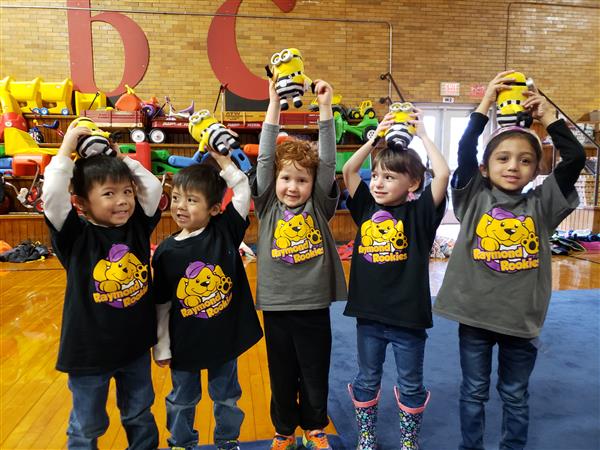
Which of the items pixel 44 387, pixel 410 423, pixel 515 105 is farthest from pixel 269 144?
pixel 44 387

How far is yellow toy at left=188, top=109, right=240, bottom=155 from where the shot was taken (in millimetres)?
1535

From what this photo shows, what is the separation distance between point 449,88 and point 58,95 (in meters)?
6.50

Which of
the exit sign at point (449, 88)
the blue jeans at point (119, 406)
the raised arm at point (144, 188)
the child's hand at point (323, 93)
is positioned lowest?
the blue jeans at point (119, 406)

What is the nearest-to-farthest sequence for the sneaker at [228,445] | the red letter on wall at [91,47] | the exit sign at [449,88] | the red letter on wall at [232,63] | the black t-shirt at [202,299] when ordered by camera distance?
the black t-shirt at [202,299] → the sneaker at [228,445] → the red letter on wall at [91,47] → the red letter on wall at [232,63] → the exit sign at [449,88]

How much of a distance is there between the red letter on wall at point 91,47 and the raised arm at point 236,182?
646 centimetres

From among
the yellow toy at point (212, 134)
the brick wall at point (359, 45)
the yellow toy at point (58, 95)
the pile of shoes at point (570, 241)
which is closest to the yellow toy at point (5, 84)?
the yellow toy at point (58, 95)

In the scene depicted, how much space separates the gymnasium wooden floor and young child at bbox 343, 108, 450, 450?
0.39 metres

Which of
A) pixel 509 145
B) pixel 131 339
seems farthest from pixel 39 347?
pixel 509 145

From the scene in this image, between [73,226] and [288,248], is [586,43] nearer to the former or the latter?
[288,248]

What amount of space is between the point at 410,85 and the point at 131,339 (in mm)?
7550

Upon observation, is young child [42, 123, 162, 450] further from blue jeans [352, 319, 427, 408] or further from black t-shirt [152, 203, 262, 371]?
blue jeans [352, 319, 427, 408]

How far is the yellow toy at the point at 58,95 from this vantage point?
21.2 ft

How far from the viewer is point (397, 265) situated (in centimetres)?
156

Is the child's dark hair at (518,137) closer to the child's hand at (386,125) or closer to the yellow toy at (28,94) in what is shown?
the child's hand at (386,125)
